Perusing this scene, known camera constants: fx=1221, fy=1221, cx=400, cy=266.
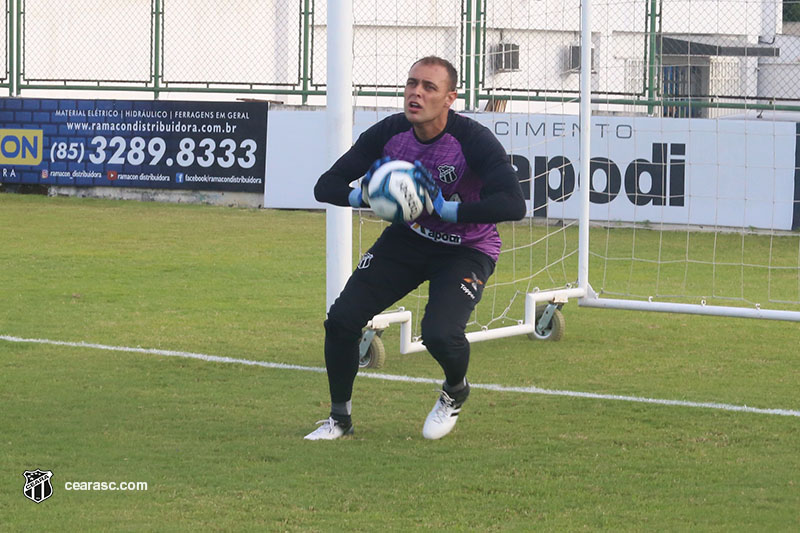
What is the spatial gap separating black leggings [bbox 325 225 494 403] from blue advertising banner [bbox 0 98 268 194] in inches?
522

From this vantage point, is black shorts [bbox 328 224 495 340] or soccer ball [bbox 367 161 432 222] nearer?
soccer ball [bbox 367 161 432 222]

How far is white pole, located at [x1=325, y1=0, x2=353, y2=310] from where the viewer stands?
740 centimetres

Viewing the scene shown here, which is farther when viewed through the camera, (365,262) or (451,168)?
(365,262)

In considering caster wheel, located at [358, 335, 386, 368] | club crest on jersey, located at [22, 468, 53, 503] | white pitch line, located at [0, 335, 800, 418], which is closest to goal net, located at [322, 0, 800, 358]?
caster wheel, located at [358, 335, 386, 368]

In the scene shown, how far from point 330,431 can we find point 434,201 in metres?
1.23

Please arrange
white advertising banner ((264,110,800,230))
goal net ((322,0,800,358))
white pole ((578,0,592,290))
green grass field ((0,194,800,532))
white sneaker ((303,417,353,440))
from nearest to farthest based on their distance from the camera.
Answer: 1. green grass field ((0,194,800,532))
2. white sneaker ((303,417,353,440))
3. white pole ((578,0,592,290))
4. goal net ((322,0,800,358))
5. white advertising banner ((264,110,800,230))

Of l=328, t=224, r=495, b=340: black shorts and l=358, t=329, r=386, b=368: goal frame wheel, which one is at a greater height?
l=328, t=224, r=495, b=340: black shorts

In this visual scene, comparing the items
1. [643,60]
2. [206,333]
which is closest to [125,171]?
[643,60]

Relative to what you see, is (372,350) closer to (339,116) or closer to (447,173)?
(339,116)

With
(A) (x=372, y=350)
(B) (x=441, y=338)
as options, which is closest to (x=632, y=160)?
(A) (x=372, y=350)

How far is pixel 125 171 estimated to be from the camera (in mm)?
19922

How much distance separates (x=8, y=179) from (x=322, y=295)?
448 inches

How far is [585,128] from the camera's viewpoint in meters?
9.33

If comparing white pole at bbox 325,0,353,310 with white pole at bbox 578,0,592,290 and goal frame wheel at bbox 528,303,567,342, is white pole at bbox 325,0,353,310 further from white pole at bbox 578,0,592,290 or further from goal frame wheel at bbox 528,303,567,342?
white pole at bbox 578,0,592,290
